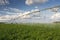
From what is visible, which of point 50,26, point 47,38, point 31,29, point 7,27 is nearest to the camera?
point 47,38

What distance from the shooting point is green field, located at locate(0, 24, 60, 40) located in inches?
55.7

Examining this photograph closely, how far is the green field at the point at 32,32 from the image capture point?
4.64ft

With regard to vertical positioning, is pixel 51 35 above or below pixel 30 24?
below

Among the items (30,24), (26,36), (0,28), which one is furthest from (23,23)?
(0,28)

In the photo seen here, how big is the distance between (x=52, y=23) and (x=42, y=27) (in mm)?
150

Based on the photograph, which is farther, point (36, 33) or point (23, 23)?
point (23, 23)

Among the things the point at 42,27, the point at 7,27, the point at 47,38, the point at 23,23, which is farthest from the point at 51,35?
the point at 7,27

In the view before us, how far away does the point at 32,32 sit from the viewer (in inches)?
60.1

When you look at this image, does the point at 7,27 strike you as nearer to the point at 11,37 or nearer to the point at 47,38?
the point at 11,37

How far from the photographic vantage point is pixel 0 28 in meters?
1.75

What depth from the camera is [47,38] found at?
137cm

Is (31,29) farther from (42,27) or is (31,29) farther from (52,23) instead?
(52,23)

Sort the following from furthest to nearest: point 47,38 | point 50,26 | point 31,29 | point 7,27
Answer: point 7,27, point 31,29, point 50,26, point 47,38

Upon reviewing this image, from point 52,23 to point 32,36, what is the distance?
29cm
